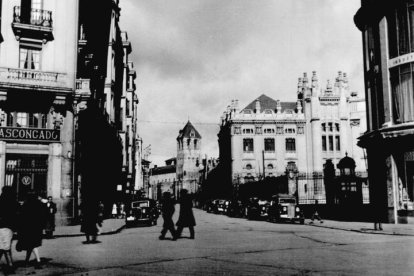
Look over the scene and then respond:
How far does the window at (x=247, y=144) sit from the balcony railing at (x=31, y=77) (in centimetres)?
5108

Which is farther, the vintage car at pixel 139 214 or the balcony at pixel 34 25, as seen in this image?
the vintage car at pixel 139 214

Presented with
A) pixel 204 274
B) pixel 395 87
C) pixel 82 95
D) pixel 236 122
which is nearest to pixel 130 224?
pixel 82 95

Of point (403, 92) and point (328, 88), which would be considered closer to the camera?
point (403, 92)

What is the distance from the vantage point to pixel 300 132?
75625mm

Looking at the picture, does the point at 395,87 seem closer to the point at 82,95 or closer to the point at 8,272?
the point at 82,95

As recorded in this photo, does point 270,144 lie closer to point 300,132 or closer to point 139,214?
point 300,132

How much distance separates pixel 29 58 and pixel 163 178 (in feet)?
519

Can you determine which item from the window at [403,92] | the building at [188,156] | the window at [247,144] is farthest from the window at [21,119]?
the building at [188,156]

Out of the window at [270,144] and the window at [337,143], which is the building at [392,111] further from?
the window at [270,144]

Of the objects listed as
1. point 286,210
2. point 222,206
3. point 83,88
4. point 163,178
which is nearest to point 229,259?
point 83,88

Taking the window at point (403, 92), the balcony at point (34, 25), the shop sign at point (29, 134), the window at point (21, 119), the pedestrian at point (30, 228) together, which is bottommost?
the pedestrian at point (30, 228)

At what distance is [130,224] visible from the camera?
93.9 ft

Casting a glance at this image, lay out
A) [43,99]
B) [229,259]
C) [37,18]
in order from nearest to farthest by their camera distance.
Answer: [229,259]
[43,99]
[37,18]

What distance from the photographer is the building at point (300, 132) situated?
2933 inches
